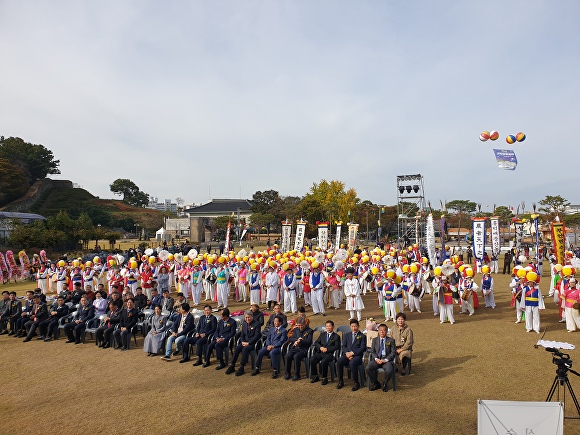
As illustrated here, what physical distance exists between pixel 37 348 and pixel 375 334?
28.6ft

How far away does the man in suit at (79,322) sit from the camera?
10.8 m

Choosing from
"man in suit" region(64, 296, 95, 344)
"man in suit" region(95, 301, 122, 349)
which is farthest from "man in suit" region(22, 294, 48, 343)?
"man in suit" region(95, 301, 122, 349)

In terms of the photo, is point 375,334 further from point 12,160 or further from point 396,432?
point 12,160

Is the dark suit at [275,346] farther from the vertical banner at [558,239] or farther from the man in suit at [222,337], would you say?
the vertical banner at [558,239]

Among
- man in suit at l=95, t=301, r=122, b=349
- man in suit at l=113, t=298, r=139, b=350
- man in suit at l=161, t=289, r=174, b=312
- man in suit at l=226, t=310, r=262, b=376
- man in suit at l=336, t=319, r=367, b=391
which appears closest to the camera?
man in suit at l=336, t=319, r=367, b=391

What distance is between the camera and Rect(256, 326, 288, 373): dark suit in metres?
7.95

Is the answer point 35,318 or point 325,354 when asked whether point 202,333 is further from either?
point 35,318

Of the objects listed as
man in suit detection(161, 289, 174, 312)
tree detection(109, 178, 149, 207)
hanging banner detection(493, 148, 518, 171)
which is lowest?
man in suit detection(161, 289, 174, 312)

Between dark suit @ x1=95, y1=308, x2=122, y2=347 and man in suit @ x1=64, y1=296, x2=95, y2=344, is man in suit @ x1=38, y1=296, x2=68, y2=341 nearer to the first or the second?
man in suit @ x1=64, y1=296, x2=95, y2=344

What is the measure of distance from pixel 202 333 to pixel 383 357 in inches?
157

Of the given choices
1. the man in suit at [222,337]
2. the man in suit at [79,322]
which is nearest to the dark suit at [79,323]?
the man in suit at [79,322]

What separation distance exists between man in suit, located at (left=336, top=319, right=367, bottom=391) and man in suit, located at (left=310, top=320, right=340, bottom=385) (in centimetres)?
19

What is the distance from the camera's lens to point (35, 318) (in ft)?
37.0

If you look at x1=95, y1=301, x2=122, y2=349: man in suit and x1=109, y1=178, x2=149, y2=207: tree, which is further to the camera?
x1=109, y1=178, x2=149, y2=207: tree
